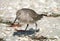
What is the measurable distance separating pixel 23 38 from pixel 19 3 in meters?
3.54

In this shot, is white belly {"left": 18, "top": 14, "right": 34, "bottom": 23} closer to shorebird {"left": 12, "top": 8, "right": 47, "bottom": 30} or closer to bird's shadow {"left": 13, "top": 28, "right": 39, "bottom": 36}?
shorebird {"left": 12, "top": 8, "right": 47, "bottom": 30}

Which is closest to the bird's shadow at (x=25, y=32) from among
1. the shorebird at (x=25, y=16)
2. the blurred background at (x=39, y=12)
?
the blurred background at (x=39, y=12)

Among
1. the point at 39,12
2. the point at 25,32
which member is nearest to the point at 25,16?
the point at 25,32

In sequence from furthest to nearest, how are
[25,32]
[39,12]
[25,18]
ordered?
[39,12] < [25,32] < [25,18]

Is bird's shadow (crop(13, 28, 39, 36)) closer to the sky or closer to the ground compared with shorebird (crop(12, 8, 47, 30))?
closer to the ground

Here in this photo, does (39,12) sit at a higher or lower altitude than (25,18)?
higher

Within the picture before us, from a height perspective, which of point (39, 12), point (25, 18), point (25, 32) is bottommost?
A: point (25, 32)

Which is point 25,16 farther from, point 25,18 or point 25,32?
point 25,32

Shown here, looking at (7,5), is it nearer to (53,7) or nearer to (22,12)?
(53,7)

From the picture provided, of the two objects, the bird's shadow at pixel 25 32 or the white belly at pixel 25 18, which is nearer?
the white belly at pixel 25 18

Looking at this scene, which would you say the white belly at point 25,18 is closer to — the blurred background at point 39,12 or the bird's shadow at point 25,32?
the blurred background at point 39,12

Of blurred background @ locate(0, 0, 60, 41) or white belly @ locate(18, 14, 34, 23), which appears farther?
blurred background @ locate(0, 0, 60, 41)

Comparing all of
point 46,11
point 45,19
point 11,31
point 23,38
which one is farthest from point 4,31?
point 46,11

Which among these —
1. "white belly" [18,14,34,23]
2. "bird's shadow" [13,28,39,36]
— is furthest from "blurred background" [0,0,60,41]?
"white belly" [18,14,34,23]
